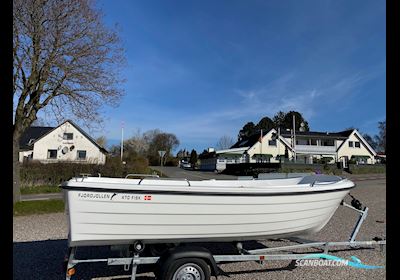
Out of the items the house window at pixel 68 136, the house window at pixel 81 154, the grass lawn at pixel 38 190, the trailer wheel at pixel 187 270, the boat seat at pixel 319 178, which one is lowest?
the grass lawn at pixel 38 190

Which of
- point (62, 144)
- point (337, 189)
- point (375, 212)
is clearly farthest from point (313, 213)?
point (62, 144)

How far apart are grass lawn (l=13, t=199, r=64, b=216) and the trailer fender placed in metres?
7.14

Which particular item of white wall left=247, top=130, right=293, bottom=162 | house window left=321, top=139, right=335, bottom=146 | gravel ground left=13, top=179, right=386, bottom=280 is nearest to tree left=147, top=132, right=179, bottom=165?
white wall left=247, top=130, right=293, bottom=162

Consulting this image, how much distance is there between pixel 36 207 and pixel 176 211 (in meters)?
7.79

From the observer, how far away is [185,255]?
3.19 meters

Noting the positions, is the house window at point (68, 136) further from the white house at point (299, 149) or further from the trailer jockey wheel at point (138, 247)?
A: the trailer jockey wheel at point (138, 247)

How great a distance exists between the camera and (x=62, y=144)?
33531 mm

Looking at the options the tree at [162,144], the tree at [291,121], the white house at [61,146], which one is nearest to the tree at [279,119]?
the tree at [291,121]

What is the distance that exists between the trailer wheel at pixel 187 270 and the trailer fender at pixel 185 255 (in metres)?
0.04

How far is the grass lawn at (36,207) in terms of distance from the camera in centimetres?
856

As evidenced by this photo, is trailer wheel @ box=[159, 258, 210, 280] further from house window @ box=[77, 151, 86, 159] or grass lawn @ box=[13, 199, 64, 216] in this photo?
house window @ box=[77, 151, 86, 159]

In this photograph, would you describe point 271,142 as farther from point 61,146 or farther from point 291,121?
point 291,121
